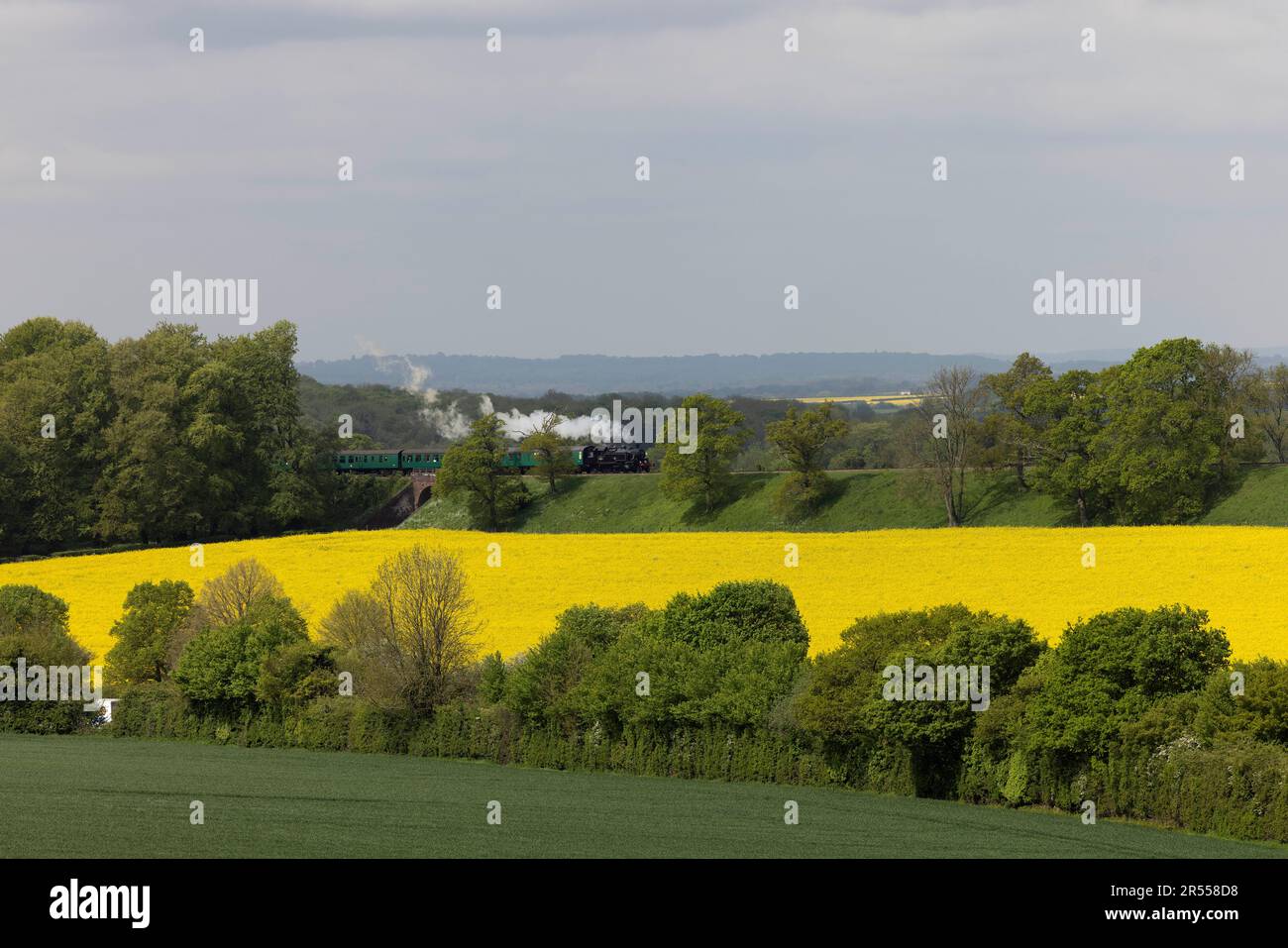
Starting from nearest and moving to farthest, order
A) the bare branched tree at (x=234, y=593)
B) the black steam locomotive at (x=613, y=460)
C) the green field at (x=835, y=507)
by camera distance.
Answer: the bare branched tree at (x=234, y=593) → the green field at (x=835, y=507) → the black steam locomotive at (x=613, y=460)

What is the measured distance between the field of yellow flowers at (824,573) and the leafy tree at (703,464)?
624 inches

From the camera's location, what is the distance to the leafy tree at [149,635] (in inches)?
1935

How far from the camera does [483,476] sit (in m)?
96.4

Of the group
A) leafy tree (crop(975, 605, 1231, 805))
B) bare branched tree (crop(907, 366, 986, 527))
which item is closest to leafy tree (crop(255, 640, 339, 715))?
leafy tree (crop(975, 605, 1231, 805))

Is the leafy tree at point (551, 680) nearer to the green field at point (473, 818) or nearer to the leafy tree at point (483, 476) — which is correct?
the green field at point (473, 818)

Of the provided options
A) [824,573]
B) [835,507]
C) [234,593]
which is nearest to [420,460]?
[835,507]

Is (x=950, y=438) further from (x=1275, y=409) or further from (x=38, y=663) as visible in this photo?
(x=38, y=663)

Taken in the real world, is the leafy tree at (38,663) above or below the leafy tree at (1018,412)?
below

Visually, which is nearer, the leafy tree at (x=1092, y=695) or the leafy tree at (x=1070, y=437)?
the leafy tree at (x=1092, y=695)

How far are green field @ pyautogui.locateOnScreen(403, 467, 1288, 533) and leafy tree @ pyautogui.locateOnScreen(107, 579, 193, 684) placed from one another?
4319 cm

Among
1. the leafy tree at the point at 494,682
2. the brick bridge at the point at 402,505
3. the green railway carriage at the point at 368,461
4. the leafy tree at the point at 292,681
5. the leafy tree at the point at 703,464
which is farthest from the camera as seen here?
the green railway carriage at the point at 368,461

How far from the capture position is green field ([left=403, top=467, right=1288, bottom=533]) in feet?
262
